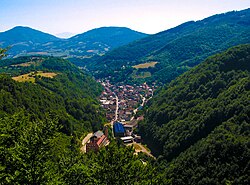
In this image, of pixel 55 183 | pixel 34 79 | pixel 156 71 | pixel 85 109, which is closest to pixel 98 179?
pixel 55 183

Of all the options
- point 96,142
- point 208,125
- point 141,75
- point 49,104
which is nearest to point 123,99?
point 141,75

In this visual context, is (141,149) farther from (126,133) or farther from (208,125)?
(208,125)

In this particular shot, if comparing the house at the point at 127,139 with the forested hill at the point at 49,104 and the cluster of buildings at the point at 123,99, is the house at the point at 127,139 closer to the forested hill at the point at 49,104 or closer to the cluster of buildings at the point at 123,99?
the forested hill at the point at 49,104

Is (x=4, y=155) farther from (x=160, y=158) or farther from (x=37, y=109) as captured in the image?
(x=37, y=109)

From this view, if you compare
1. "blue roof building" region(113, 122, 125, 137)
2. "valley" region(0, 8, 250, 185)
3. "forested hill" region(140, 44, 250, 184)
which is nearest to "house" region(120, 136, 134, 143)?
"valley" region(0, 8, 250, 185)

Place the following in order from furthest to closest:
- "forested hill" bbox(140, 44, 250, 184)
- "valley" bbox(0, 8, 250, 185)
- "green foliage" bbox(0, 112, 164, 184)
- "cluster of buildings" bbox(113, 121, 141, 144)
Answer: "cluster of buildings" bbox(113, 121, 141, 144) < "forested hill" bbox(140, 44, 250, 184) < "valley" bbox(0, 8, 250, 185) < "green foliage" bbox(0, 112, 164, 184)

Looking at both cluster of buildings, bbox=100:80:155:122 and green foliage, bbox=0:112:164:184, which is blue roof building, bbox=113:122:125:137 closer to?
cluster of buildings, bbox=100:80:155:122

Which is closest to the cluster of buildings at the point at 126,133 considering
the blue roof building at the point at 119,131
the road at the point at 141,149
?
the blue roof building at the point at 119,131
